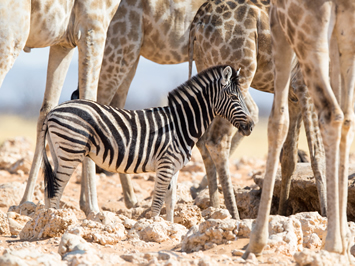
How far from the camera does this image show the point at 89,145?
4.51 m

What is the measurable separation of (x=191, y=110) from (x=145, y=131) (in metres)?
0.65

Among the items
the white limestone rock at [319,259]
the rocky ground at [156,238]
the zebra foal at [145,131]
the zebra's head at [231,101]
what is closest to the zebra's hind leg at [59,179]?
the zebra foal at [145,131]

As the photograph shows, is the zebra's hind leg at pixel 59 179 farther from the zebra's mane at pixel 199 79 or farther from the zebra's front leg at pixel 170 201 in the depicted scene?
the zebra's mane at pixel 199 79

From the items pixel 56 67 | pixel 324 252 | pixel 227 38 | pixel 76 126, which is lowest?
pixel 324 252

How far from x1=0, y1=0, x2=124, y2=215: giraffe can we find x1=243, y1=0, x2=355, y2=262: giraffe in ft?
8.06

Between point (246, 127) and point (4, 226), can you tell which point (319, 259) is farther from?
point (4, 226)

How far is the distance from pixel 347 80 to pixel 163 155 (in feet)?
7.41

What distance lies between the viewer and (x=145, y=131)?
15.7 feet

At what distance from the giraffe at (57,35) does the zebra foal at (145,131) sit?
622 mm

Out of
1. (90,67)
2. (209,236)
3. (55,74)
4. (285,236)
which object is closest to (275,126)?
(285,236)

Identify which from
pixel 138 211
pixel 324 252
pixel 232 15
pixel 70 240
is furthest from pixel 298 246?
pixel 232 15

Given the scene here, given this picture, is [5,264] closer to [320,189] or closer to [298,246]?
[298,246]

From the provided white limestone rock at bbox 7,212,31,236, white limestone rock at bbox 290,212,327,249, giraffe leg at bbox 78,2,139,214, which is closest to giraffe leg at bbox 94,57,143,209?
giraffe leg at bbox 78,2,139,214

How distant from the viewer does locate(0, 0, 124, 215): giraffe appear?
4.23 meters
